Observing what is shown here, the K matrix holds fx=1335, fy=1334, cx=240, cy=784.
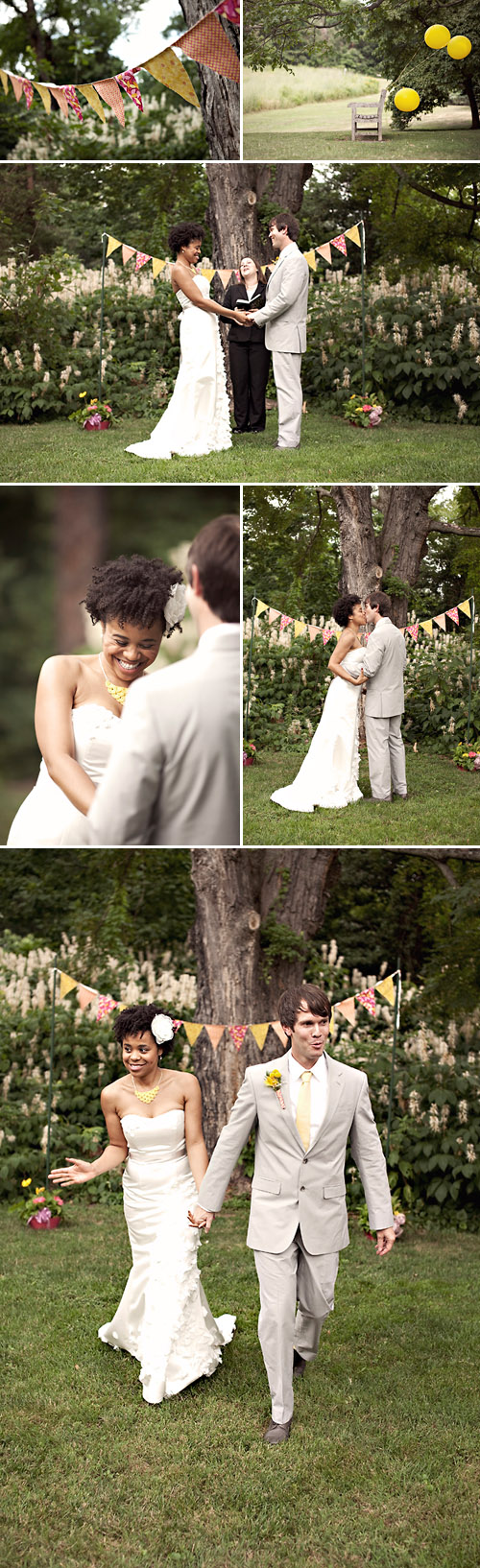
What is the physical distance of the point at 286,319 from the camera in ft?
26.6

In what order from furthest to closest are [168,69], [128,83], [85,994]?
[128,83], [168,69], [85,994]

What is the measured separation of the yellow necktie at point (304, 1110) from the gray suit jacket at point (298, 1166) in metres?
0.04

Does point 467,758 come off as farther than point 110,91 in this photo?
Yes

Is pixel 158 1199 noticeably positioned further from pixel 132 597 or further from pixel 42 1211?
pixel 132 597

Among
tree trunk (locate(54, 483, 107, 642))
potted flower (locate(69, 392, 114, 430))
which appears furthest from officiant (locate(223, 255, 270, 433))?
tree trunk (locate(54, 483, 107, 642))

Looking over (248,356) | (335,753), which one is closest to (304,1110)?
(335,753)

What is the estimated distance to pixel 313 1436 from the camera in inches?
183

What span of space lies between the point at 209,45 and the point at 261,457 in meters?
2.51

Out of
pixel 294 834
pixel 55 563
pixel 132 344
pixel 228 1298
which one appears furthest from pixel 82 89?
pixel 228 1298

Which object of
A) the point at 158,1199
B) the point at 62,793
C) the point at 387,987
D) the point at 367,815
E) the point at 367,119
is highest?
the point at 367,119

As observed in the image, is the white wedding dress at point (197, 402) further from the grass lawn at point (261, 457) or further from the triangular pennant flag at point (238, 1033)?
the triangular pennant flag at point (238, 1033)

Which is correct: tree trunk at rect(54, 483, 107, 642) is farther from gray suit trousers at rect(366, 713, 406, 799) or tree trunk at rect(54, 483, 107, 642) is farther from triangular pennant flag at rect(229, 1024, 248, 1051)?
triangular pennant flag at rect(229, 1024, 248, 1051)

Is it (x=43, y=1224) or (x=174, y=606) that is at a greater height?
(x=174, y=606)

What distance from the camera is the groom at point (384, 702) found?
26.8 ft
